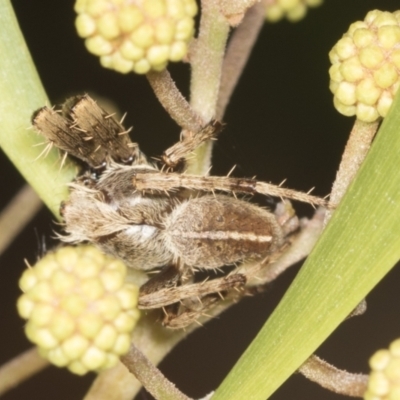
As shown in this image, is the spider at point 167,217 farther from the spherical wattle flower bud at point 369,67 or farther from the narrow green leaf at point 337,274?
the narrow green leaf at point 337,274

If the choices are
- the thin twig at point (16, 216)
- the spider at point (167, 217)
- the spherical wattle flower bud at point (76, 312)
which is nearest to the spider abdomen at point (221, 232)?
Answer: the spider at point (167, 217)

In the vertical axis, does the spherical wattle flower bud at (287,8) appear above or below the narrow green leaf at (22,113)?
below

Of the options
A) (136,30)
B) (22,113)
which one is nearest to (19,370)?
(22,113)

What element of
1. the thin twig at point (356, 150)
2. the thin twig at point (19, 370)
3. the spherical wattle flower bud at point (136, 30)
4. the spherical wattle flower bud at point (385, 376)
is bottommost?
the thin twig at point (19, 370)

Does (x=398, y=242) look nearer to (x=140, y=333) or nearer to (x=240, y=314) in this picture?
(x=140, y=333)

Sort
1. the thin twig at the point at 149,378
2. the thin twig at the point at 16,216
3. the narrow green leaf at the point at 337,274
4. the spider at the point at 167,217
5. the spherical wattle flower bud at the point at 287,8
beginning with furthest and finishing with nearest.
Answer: the thin twig at the point at 16,216
the spherical wattle flower bud at the point at 287,8
the spider at the point at 167,217
the thin twig at the point at 149,378
the narrow green leaf at the point at 337,274
